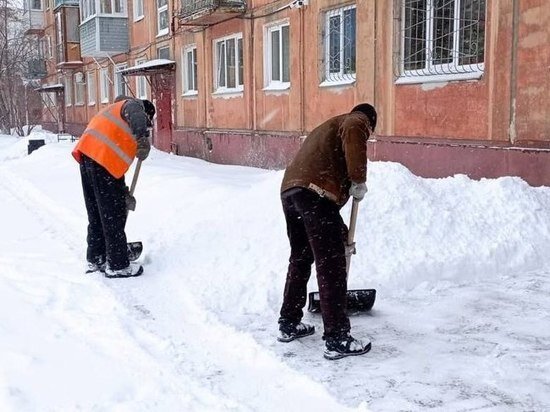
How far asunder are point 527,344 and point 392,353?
84cm

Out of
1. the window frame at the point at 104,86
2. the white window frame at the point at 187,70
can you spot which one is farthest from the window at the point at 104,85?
the white window frame at the point at 187,70

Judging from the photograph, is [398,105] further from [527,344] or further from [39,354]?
[39,354]

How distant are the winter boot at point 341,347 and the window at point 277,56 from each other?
349 inches

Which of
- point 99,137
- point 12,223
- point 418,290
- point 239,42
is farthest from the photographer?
point 239,42

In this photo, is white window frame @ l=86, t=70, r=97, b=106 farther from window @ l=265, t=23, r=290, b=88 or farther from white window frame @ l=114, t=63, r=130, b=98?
window @ l=265, t=23, r=290, b=88

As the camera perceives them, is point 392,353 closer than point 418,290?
Yes

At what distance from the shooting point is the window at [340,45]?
10.3m

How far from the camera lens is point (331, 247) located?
12.4 feet

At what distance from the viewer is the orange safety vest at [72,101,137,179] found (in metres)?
5.46

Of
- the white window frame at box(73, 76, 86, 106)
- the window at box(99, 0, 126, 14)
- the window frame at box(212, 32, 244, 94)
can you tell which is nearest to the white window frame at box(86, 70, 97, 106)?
the white window frame at box(73, 76, 86, 106)

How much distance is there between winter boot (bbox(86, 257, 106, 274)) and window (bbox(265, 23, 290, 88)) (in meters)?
7.12

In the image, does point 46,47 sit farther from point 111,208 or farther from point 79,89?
point 111,208

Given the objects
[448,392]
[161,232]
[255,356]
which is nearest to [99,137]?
[161,232]

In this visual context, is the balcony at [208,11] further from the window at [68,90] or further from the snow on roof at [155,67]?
the window at [68,90]
